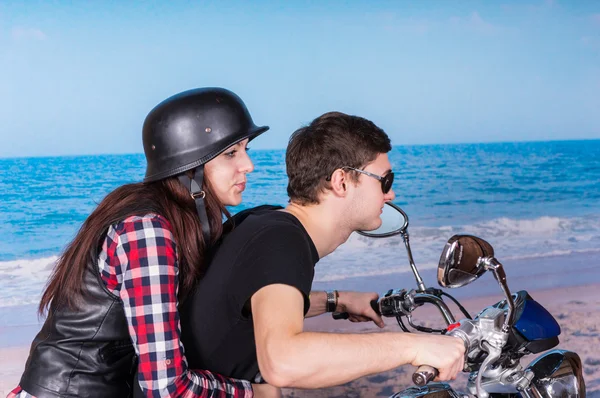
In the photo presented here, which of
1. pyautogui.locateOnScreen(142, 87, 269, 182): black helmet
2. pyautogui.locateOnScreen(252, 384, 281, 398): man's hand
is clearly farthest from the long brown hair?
pyautogui.locateOnScreen(252, 384, 281, 398): man's hand

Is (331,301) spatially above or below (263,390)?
above

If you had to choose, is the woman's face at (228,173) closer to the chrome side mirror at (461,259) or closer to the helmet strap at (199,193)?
the helmet strap at (199,193)

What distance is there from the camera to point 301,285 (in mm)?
1937

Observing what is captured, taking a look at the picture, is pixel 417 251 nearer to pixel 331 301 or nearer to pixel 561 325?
pixel 561 325

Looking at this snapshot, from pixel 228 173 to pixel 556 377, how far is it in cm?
124

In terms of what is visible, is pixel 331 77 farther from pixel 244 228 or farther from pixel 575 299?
pixel 244 228

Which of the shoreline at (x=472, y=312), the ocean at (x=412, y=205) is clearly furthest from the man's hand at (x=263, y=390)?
the ocean at (x=412, y=205)

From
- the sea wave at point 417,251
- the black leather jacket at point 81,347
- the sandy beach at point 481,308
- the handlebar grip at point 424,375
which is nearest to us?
the handlebar grip at point 424,375

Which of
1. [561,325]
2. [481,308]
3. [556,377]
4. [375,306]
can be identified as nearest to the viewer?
[556,377]

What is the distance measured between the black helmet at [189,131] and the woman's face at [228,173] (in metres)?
0.05

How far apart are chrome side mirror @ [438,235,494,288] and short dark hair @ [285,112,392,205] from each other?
1.91ft

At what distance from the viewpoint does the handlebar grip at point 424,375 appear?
1767 millimetres

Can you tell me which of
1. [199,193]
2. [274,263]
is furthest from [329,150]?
[274,263]

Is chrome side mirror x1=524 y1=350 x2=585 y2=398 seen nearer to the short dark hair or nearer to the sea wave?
the short dark hair
